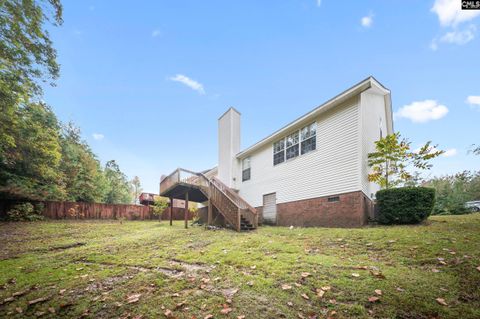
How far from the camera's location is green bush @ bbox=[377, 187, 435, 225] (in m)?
7.67

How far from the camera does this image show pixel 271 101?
59.9 ft

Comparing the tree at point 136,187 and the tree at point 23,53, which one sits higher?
the tree at point 23,53

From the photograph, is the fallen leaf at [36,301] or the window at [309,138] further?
the window at [309,138]

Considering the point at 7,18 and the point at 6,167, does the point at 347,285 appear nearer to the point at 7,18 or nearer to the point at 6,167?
the point at 7,18

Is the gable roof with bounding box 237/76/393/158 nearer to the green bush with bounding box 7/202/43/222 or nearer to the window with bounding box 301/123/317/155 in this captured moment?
the window with bounding box 301/123/317/155

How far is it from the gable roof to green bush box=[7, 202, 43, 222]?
51.7 ft

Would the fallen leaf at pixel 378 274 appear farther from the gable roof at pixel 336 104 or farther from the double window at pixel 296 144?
the double window at pixel 296 144

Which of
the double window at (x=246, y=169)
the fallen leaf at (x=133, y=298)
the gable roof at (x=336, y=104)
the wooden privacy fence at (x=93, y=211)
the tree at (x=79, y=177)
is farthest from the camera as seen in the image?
the tree at (x=79, y=177)

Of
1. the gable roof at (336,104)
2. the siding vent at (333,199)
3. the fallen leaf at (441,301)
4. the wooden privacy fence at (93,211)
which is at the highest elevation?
the gable roof at (336,104)

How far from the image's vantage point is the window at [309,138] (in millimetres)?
10648

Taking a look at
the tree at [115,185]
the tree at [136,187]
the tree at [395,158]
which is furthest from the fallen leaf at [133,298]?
the tree at [136,187]

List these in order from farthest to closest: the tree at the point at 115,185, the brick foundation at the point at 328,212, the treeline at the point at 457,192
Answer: the tree at the point at 115,185 < the treeline at the point at 457,192 < the brick foundation at the point at 328,212

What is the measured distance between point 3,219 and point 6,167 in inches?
136

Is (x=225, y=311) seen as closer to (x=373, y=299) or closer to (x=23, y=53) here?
(x=373, y=299)
